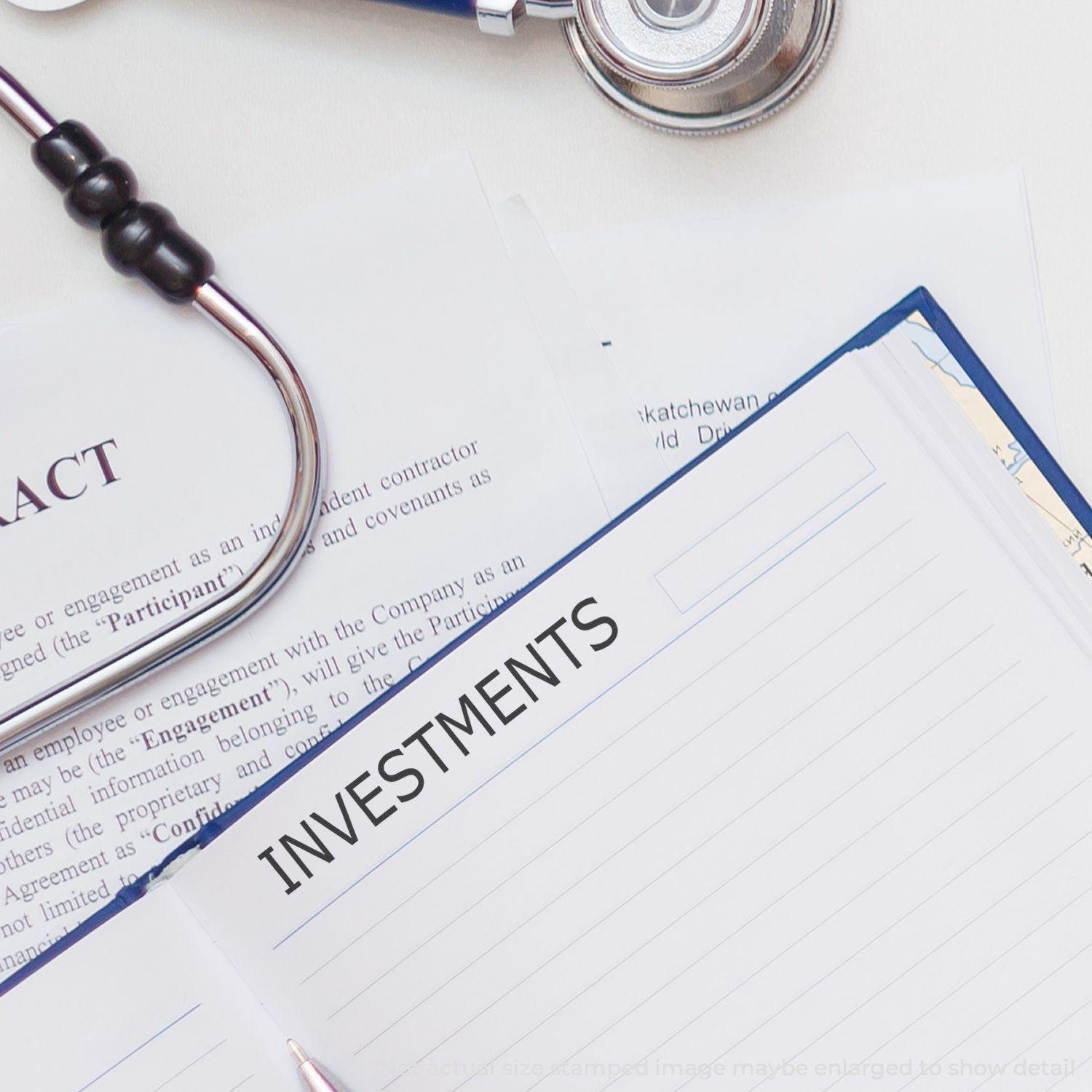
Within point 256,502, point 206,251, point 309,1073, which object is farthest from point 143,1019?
point 206,251

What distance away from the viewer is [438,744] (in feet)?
1.51

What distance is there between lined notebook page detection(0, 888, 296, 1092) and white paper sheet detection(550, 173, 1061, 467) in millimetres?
282

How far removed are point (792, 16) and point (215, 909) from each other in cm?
42

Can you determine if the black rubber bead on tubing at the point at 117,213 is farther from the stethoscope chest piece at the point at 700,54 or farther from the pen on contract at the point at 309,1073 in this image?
the pen on contract at the point at 309,1073

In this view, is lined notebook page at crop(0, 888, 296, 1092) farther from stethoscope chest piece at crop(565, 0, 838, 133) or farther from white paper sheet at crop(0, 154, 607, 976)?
stethoscope chest piece at crop(565, 0, 838, 133)

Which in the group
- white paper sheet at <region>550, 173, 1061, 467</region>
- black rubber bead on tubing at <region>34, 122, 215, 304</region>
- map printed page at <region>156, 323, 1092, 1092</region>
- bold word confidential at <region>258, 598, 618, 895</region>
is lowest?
map printed page at <region>156, 323, 1092, 1092</region>

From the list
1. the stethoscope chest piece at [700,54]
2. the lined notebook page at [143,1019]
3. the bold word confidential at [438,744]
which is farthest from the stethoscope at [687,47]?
the lined notebook page at [143,1019]

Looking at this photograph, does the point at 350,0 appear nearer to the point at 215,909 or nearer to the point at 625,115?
the point at 625,115

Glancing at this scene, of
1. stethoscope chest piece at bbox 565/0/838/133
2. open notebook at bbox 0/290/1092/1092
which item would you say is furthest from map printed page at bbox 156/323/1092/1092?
stethoscope chest piece at bbox 565/0/838/133

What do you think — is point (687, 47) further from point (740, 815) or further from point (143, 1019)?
point (143, 1019)

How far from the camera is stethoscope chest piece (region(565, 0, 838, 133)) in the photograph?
0.43 metres

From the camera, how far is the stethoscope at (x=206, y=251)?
1.53ft

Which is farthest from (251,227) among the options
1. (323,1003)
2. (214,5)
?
(323,1003)

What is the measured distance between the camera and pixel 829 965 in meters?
0.45
